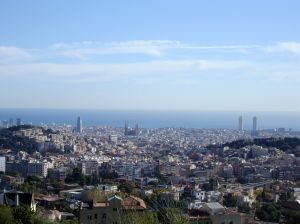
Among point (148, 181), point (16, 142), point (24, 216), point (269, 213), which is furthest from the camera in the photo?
point (16, 142)

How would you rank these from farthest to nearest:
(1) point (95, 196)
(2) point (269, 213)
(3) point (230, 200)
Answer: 1. (3) point (230, 200)
2. (2) point (269, 213)
3. (1) point (95, 196)

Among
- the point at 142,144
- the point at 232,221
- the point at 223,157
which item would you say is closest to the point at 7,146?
the point at 223,157

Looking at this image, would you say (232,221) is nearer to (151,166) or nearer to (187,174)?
(187,174)

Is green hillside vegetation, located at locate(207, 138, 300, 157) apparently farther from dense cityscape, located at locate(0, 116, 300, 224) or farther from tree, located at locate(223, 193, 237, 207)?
tree, located at locate(223, 193, 237, 207)

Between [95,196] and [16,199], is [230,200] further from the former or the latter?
[16,199]

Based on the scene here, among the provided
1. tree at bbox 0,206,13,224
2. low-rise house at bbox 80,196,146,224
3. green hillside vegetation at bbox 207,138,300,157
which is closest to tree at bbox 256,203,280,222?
low-rise house at bbox 80,196,146,224

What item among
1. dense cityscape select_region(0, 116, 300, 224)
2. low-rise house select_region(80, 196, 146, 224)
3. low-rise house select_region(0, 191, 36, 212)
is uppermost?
low-rise house select_region(80, 196, 146, 224)

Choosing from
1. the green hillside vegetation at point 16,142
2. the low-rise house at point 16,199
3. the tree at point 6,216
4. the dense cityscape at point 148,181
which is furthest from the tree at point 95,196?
the green hillside vegetation at point 16,142

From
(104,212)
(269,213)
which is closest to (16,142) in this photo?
(269,213)

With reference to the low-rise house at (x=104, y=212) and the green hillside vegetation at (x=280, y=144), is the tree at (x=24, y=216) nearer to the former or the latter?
the low-rise house at (x=104, y=212)
